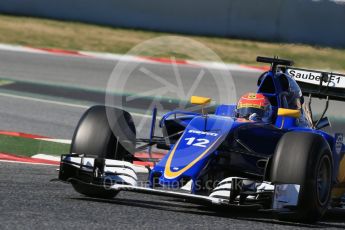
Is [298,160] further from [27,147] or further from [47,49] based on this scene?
[47,49]

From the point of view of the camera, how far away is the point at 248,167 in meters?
7.99

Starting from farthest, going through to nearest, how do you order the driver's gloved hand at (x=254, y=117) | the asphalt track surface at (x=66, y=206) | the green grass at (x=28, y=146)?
the green grass at (x=28, y=146)
the driver's gloved hand at (x=254, y=117)
the asphalt track surface at (x=66, y=206)

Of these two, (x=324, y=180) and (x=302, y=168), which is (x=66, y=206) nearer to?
(x=302, y=168)

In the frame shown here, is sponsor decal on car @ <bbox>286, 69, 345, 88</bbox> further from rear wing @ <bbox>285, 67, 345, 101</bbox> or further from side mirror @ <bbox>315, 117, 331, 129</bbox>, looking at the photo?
side mirror @ <bbox>315, 117, 331, 129</bbox>

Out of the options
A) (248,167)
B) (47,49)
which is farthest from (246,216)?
(47,49)

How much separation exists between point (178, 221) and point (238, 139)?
1.36 m

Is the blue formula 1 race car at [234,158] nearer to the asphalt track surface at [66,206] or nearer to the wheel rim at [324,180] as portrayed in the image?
the wheel rim at [324,180]

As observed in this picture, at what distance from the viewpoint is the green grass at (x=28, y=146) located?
10703 millimetres

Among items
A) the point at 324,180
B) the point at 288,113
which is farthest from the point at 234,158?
the point at 324,180

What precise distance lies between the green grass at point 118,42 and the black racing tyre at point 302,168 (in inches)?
503

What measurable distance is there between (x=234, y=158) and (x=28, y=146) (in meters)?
3.82

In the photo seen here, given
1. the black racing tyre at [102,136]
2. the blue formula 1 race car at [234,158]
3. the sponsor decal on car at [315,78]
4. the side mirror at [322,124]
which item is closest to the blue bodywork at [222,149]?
the blue formula 1 race car at [234,158]

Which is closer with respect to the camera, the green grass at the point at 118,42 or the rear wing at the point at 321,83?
the rear wing at the point at 321,83

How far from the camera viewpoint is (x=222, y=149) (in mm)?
7906
